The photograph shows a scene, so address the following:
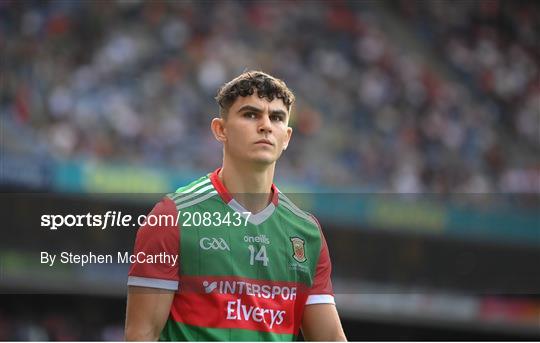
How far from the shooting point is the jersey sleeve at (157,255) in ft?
11.5

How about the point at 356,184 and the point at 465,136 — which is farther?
the point at 465,136

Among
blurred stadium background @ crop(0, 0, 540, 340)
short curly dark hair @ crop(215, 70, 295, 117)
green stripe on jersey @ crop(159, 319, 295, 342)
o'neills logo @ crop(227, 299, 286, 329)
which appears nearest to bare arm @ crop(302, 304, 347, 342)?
o'neills logo @ crop(227, 299, 286, 329)

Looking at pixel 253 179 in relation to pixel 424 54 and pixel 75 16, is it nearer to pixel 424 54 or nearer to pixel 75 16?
pixel 75 16

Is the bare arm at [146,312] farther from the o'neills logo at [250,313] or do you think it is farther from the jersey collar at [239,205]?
the jersey collar at [239,205]

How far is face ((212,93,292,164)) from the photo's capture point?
3721 mm

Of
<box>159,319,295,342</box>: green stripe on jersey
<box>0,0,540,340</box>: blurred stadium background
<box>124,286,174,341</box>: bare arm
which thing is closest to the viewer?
<box>124,286,174,341</box>: bare arm

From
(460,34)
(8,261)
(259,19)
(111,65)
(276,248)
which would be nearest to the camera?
(276,248)

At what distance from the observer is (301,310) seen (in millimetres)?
3781

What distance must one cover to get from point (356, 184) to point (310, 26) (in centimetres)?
378

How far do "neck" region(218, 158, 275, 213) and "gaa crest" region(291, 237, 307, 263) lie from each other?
189 mm

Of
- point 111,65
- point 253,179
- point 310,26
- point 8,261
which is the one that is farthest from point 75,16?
point 253,179

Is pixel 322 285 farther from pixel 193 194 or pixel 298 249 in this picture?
pixel 193 194

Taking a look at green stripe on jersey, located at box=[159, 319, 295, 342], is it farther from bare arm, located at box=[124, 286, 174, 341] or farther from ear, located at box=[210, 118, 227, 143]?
ear, located at box=[210, 118, 227, 143]

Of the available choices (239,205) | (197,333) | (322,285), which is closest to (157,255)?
(197,333)
